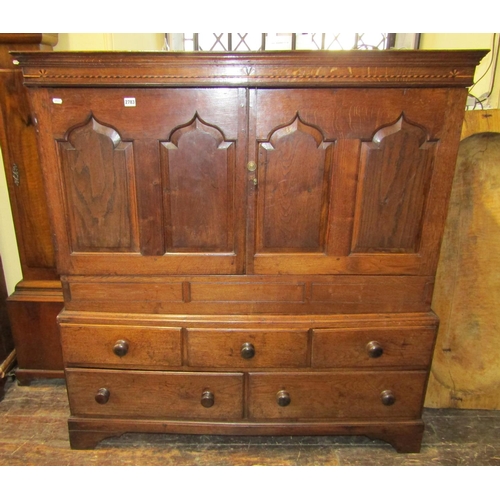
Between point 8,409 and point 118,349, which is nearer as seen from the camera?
point 118,349

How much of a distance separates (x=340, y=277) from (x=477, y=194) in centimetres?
83

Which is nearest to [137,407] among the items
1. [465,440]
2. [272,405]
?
[272,405]

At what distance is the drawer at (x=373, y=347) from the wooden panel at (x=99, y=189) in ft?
2.76

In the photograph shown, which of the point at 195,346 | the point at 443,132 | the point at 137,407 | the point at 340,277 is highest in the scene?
the point at 443,132

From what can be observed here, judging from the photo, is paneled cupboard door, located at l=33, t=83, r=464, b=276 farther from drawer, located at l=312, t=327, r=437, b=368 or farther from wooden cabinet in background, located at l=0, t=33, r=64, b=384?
wooden cabinet in background, located at l=0, t=33, r=64, b=384

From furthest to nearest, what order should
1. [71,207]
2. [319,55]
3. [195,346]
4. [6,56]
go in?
[6,56] → [195,346] → [71,207] → [319,55]

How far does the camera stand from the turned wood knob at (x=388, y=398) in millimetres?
1586

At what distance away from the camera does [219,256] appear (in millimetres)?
1456

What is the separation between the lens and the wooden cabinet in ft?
4.23

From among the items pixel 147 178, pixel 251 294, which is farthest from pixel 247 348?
pixel 147 178

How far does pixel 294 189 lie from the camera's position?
4.55 ft

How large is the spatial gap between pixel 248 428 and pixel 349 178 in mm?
1102

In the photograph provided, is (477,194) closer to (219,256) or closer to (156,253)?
(219,256)

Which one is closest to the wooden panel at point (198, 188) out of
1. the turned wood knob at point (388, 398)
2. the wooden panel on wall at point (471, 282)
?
the turned wood knob at point (388, 398)
